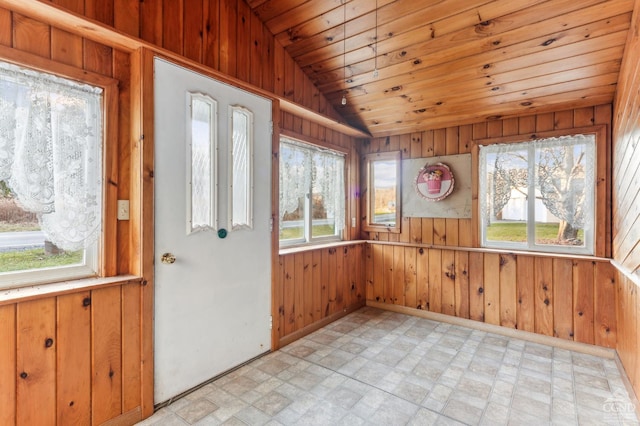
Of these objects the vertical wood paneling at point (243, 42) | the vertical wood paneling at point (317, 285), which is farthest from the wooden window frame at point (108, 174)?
the vertical wood paneling at point (317, 285)

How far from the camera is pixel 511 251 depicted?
3264mm

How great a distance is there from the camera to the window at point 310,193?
3.21 meters

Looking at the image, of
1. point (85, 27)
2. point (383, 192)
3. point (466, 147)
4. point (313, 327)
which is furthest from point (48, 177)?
point (466, 147)

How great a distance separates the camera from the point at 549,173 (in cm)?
309

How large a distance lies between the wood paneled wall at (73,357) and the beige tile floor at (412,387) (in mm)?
309

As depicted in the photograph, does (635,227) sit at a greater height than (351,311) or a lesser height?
greater

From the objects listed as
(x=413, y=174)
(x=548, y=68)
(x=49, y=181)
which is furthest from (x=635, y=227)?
(x=49, y=181)

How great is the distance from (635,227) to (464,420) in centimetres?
156

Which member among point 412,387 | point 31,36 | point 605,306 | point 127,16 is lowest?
point 412,387

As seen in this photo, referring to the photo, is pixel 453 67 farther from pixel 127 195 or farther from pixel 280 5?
pixel 127 195

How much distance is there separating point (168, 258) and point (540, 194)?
335 cm

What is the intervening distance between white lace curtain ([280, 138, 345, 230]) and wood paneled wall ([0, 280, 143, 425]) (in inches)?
64.3

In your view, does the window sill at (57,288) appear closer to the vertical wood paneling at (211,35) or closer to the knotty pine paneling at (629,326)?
the vertical wood paneling at (211,35)

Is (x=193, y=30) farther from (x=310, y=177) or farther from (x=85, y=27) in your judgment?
(x=310, y=177)
